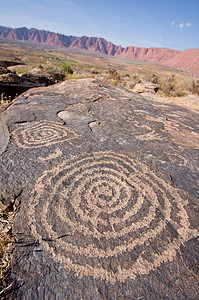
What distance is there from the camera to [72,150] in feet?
5.93

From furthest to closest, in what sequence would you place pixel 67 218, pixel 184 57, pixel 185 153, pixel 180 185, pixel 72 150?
pixel 184 57
pixel 185 153
pixel 72 150
pixel 180 185
pixel 67 218

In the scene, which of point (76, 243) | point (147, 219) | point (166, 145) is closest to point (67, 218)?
point (76, 243)

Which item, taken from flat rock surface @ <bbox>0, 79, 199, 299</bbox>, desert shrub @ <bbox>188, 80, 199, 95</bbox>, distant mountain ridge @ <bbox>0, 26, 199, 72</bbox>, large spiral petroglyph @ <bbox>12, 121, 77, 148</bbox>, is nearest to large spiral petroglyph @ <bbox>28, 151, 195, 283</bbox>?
flat rock surface @ <bbox>0, 79, 199, 299</bbox>

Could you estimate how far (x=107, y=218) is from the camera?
1186 millimetres

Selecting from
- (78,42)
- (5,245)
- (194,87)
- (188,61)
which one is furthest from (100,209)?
(78,42)

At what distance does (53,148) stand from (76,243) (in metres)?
1.03

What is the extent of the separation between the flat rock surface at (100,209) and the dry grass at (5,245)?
40 millimetres

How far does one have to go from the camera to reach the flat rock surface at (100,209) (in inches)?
34.5

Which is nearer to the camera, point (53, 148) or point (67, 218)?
point (67, 218)

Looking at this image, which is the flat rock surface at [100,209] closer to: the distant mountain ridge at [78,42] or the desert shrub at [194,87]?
the desert shrub at [194,87]

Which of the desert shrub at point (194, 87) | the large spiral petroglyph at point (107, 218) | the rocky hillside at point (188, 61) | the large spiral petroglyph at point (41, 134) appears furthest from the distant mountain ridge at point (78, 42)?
the large spiral petroglyph at point (107, 218)

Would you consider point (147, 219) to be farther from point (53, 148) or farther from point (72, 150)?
point (53, 148)

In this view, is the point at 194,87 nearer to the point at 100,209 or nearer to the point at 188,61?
the point at 100,209

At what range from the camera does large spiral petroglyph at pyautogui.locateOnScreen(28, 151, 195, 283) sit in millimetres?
961
